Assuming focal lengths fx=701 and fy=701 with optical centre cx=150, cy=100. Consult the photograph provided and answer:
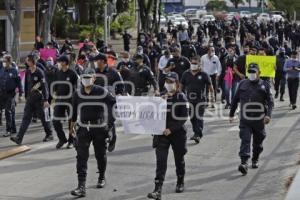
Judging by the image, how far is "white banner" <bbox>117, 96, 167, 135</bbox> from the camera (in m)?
9.77

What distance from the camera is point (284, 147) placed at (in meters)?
13.7

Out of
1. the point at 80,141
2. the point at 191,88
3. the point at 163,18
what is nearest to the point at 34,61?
the point at 191,88

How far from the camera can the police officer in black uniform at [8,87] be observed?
15188 mm

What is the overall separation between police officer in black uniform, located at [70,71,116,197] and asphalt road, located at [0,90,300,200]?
1.99 ft

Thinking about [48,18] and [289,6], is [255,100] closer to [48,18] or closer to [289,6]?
[48,18]

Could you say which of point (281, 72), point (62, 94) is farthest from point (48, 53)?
point (62, 94)

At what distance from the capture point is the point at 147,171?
1152cm

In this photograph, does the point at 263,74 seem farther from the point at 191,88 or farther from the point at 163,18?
the point at 163,18

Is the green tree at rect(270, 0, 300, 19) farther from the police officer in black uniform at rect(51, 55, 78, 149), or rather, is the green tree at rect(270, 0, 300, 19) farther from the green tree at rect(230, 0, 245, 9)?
the police officer in black uniform at rect(51, 55, 78, 149)

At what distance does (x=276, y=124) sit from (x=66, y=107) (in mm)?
5404

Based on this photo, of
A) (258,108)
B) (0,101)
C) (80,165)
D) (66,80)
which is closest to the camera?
(80,165)

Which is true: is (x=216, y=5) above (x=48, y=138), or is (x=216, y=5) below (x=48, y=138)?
above

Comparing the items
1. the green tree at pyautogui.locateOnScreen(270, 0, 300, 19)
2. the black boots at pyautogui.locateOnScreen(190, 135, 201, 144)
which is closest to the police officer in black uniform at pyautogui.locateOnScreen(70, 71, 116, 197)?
the black boots at pyautogui.locateOnScreen(190, 135, 201, 144)

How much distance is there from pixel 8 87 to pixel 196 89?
4163 millimetres
